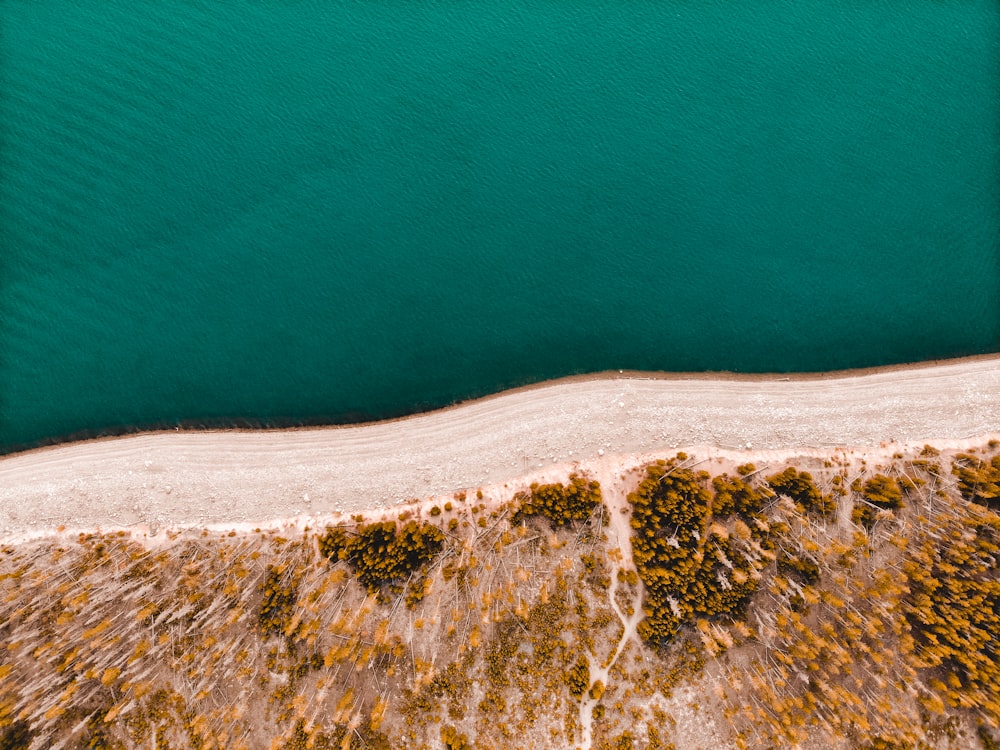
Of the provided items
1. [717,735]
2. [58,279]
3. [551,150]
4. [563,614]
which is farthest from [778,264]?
[58,279]

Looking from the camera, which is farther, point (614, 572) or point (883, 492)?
point (614, 572)

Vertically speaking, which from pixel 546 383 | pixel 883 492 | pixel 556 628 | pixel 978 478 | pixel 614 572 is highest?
pixel 546 383

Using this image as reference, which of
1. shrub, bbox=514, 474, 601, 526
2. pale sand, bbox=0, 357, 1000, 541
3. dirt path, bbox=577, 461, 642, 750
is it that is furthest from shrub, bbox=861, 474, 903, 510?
shrub, bbox=514, 474, 601, 526

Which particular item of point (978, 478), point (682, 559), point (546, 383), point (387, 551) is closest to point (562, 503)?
point (682, 559)

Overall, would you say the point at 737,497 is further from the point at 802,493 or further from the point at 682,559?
the point at 682,559

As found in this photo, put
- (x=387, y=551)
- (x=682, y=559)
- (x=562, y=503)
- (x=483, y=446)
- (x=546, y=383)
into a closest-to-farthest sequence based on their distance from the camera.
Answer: (x=682, y=559)
(x=387, y=551)
(x=562, y=503)
(x=483, y=446)
(x=546, y=383)

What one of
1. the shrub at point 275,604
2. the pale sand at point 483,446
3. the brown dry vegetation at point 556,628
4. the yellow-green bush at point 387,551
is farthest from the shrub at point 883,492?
the shrub at point 275,604

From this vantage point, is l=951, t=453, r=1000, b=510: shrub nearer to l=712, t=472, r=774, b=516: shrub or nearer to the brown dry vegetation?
the brown dry vegetation

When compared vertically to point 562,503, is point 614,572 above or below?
below

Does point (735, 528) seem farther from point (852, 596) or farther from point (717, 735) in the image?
point (717, 735)
